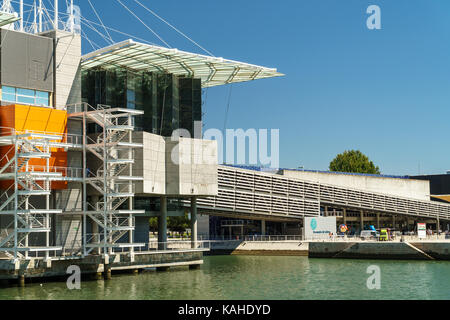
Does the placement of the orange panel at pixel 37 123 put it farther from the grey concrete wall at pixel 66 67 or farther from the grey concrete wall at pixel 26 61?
the grey concrete wall at pixel 26 61

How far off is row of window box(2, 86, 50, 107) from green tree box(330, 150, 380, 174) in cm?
9369

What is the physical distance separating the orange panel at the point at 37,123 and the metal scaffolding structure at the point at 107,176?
1.72m

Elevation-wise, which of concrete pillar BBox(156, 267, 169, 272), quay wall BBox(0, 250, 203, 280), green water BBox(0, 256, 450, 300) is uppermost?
quay wall BBox(0, 250, 203, 280)

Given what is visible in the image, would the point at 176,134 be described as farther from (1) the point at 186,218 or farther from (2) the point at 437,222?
(2) the point at 437,222

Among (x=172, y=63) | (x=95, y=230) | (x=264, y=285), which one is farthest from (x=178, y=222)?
(x=264, y=285)

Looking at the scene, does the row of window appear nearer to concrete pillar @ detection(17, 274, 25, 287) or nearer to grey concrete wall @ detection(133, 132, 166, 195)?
grey concrete wall @ detection(133, 132, 166, 195)

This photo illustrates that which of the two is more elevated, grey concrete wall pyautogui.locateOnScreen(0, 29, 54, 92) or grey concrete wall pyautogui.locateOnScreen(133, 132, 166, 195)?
grey concrete wall pyautogui.locateOnScreen(0, 29, 54, 92)

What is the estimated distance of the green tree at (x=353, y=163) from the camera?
141250 millimetres

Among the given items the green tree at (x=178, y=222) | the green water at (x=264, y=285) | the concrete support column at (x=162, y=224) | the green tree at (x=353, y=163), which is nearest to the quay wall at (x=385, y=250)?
the green water at (x=264, y=285)

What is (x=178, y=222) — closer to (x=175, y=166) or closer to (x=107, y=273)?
(x=175, y=166)

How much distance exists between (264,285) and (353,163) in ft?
318

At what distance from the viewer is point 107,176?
5509 centimetres

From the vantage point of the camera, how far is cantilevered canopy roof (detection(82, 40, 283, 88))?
62125 millimetres

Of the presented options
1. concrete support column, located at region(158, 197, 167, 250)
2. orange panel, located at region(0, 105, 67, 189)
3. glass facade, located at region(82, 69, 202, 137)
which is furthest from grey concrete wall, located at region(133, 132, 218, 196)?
orange panel, located at region(0, 105, 67, 189)
